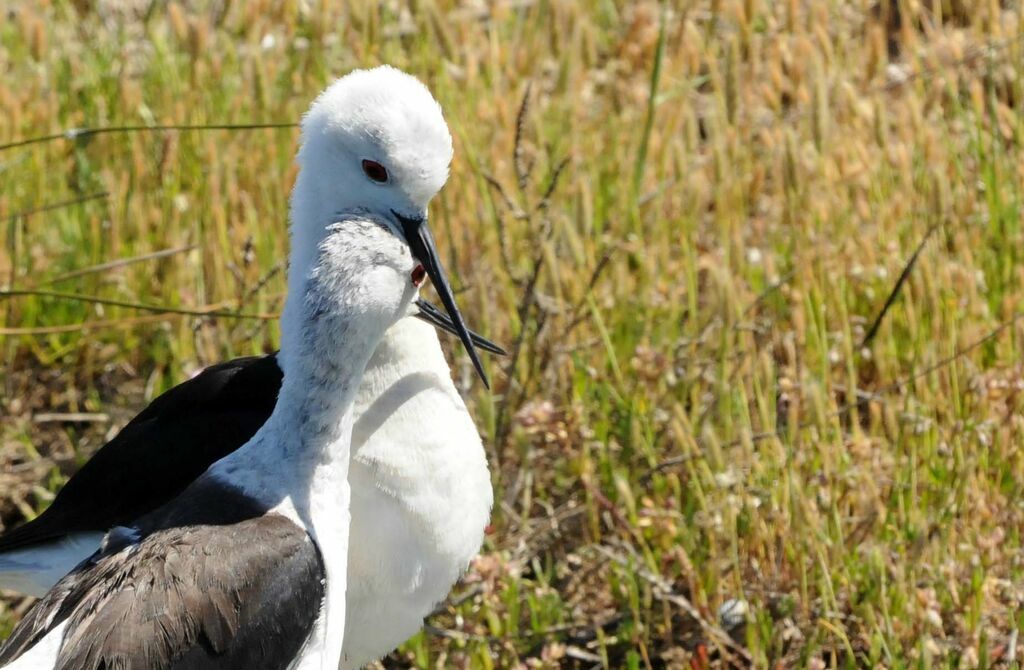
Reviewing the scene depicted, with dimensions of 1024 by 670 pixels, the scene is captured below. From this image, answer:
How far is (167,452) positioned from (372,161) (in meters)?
0.81

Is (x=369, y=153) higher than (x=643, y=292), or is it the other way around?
(x=369, y=153)

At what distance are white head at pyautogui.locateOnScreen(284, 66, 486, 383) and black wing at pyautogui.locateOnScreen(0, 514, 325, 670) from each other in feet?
1.24

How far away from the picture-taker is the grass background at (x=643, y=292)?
3217 mm

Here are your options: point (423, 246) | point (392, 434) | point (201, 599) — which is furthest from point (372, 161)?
point (201, 599)

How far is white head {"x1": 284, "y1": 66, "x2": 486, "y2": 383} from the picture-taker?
2.64 m

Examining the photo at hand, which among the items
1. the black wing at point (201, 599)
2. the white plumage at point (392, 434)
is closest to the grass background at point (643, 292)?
the white plumage at point (392, 434)

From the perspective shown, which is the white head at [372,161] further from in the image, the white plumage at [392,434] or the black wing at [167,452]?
the black wing at [167,452]

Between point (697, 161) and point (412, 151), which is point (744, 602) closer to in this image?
point (412, 151)

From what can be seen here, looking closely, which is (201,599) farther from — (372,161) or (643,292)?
(643,292)

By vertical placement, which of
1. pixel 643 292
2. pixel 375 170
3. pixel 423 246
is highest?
pixel 375 170

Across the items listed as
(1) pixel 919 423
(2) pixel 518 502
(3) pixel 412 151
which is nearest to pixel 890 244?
(1) pixel 919 423

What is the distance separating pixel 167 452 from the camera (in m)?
3.11

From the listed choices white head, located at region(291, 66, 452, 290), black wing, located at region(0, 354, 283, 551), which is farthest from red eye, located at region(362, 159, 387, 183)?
black wing, located at region(0, 354, 283, 551)

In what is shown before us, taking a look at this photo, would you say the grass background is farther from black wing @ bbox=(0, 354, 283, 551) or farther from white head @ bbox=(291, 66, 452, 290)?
white head @ bbox=(291, 66, 452, 290)
